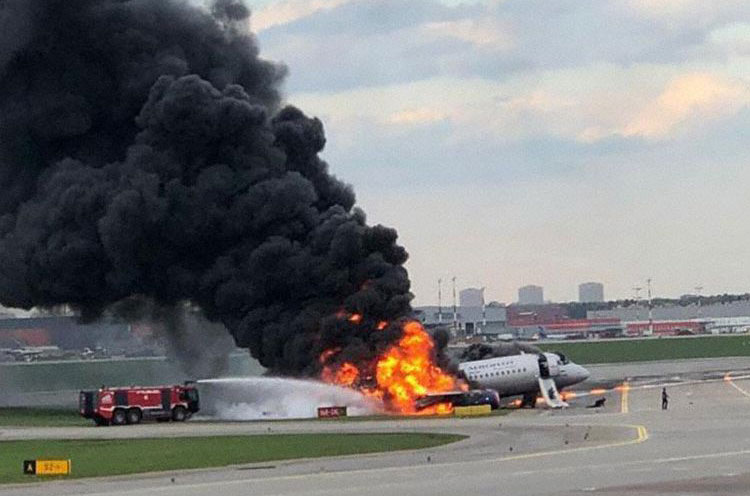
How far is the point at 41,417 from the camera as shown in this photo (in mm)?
94500

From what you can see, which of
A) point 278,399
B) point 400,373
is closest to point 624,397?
point 400,373

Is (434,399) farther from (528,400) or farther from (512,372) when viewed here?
(528,400)

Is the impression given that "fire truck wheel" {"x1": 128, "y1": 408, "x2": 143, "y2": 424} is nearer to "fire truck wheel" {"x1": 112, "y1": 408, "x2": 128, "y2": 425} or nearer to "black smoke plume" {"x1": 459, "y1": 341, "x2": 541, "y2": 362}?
"fire truck wheel" {"x1": 112, "y1": 408, "x2": 128, "y2": 425}

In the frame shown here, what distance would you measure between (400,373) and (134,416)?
1664 centimetres

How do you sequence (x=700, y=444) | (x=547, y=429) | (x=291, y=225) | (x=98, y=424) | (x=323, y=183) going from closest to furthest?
(x=700, y=444)
(x=547, y=429)
(x=98, y=424)
(x=291, y=225)
(x=323, y=183)

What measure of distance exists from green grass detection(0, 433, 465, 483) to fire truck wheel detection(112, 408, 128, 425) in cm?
1739

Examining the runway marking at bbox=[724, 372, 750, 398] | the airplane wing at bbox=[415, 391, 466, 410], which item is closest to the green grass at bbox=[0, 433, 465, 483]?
the airplane wing at bbox=[415, 391, 466, 410]

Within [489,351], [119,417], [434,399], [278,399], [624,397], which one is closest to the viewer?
[119,417]

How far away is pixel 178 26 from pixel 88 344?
80.6m

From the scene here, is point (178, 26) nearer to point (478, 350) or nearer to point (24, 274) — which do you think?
point (24, 274)

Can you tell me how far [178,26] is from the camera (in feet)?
352

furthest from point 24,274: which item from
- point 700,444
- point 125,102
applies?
point 700,444

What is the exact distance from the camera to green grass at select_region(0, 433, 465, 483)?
52719 mm

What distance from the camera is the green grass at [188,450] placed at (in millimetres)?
52719
